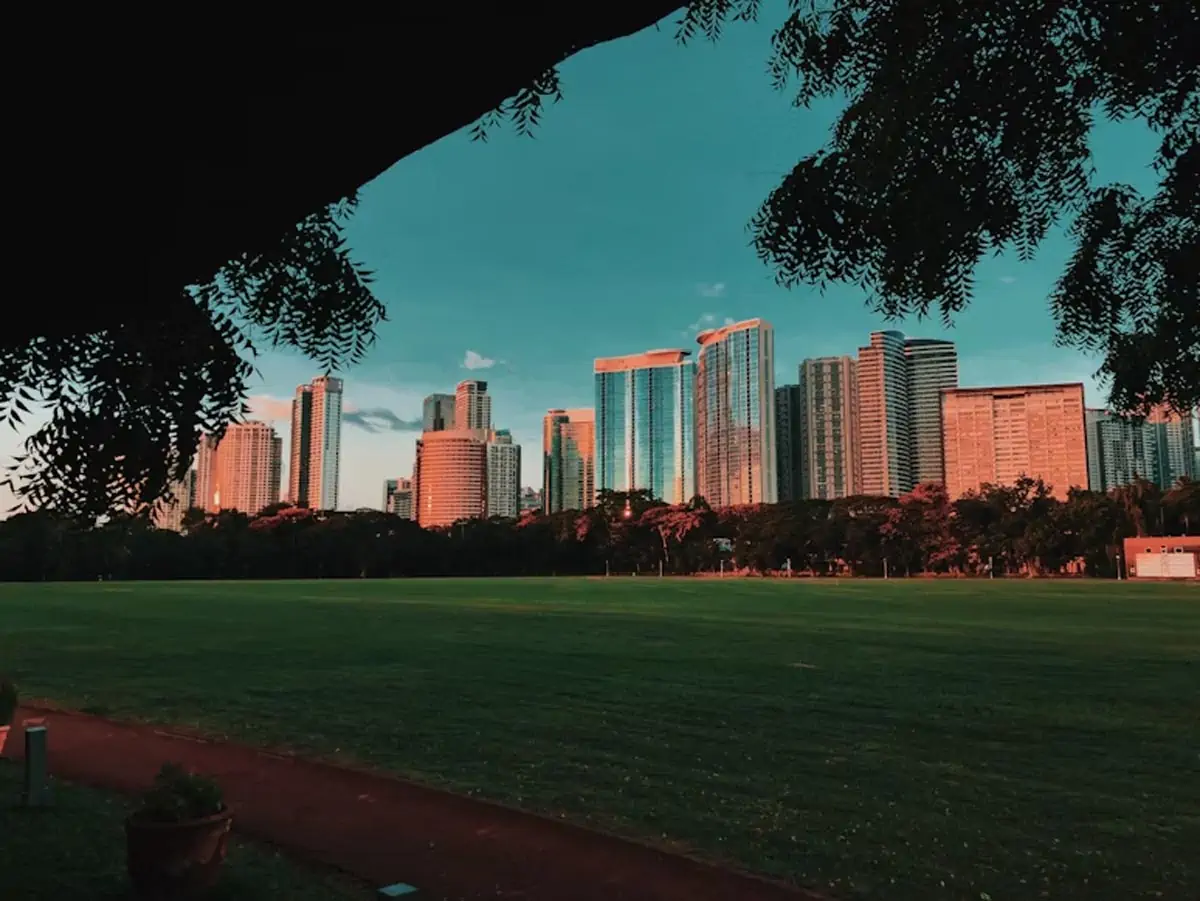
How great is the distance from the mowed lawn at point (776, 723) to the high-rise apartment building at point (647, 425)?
98098 mm

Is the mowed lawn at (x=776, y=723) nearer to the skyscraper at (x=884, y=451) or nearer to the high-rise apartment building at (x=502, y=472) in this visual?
the skyscraper at (x=884, y=451)

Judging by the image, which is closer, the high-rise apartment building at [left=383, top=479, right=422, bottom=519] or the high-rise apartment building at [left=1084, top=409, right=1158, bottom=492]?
the high-rise apartment building at [left=1084, top=409, right=1158, bottom=492]

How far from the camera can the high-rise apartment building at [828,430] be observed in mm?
98500

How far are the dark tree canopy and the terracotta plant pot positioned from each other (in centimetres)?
193

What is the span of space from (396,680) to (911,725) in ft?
27.1

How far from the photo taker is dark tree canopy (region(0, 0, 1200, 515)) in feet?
3.76

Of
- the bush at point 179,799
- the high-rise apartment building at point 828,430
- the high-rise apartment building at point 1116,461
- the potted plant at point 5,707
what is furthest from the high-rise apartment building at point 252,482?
the bush at point 179,799

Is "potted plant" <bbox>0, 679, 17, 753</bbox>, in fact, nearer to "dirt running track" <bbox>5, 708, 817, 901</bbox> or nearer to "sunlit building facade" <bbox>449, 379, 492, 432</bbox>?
"dirt running track" <bbox>5, 708, 817, 901</bbox>

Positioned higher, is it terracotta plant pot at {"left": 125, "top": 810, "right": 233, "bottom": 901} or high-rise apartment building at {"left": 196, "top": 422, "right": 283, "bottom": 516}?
high-rise apartment building at {"left": 196, "top": 422, "right": 283, "bottom": 516}

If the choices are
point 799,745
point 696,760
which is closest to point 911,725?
point 799,745

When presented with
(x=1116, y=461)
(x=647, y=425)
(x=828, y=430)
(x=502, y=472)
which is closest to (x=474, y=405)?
(x=502, y=472)

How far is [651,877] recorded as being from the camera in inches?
224

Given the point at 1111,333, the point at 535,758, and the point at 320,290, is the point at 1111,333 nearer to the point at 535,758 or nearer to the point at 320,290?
the point at 320,290

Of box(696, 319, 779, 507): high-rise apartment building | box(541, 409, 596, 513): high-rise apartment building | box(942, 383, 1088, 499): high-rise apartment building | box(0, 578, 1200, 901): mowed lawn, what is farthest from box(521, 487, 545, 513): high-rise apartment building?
box(0, 578, 1200, 901): mowed lawn
